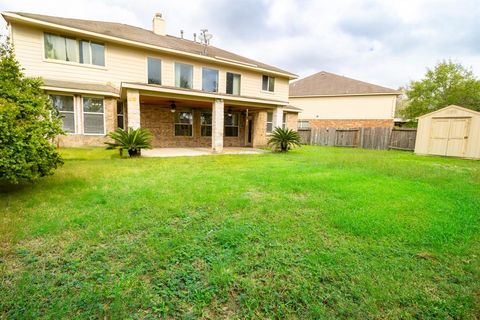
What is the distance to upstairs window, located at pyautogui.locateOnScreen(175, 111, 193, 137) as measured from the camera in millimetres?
14789

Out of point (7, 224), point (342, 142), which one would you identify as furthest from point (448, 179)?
point (342, 142)

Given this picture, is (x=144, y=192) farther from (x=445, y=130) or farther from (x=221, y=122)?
(x=445, y=130)

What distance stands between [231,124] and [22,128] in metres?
13.3

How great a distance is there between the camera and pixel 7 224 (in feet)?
10.4

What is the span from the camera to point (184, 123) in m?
15.0

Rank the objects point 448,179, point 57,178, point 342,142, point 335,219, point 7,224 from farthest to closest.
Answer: point 342,142 → point 448,179 → point 57,178 → point 335,219 → point 7,224

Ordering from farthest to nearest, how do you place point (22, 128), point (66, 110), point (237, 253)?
point (66, 110) < point (22, 128) < point (237, 253)

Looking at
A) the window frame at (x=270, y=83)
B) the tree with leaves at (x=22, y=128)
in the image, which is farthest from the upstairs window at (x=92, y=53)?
the window frame at (x=270, y=83)

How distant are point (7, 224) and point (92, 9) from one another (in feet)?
60.4

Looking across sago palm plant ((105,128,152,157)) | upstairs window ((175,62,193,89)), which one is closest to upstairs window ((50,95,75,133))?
sago palm plant ((105,128,152,157))

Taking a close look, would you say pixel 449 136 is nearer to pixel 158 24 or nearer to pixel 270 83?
pixel 270 83

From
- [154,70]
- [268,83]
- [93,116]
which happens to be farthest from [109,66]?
[268,83]

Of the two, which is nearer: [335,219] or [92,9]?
[335,219]

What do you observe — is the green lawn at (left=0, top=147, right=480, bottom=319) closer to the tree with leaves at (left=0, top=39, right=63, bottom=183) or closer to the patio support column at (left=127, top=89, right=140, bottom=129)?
the tree with leaves at (left=0, top=39, right=63, bottom=183)
